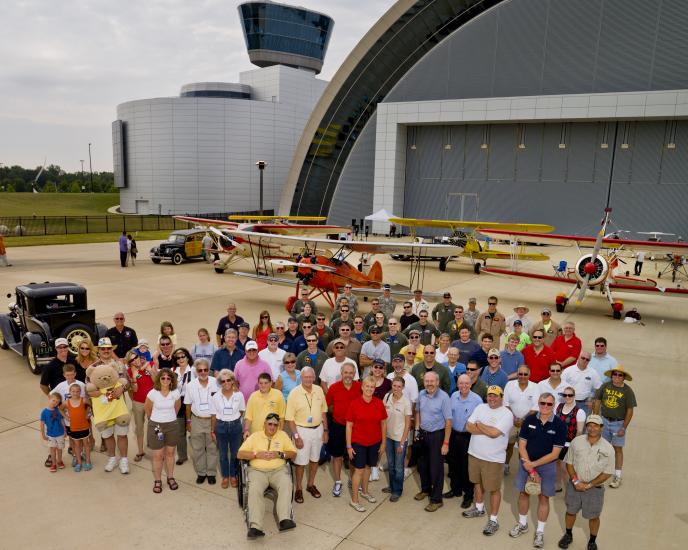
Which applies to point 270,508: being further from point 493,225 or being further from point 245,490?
point 493,225

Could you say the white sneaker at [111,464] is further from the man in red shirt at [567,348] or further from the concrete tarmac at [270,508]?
the man in red shirt at [567,348]

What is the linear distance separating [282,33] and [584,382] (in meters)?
74.0

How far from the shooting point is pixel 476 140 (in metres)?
40.2

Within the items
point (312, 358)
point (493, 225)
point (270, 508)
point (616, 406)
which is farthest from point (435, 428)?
point (493, 225)

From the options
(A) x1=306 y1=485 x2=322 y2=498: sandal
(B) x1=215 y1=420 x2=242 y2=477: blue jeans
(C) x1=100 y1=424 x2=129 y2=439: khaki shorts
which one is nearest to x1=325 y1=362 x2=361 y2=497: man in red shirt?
(A) x1=306 y1=485 x2=322 y2=498: sandal

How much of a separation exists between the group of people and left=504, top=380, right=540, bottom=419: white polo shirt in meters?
0.01

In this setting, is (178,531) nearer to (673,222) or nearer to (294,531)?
(294,531)

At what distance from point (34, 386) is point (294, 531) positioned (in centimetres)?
597

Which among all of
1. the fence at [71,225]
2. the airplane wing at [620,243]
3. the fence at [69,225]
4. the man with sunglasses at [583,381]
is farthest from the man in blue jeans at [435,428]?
the fence at [69,225]

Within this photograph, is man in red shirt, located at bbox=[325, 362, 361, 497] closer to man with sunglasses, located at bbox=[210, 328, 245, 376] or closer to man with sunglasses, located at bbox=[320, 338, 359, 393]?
man with sunglasses, located at bbox=[320, 338, 359, 393]

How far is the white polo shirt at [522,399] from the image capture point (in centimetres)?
549

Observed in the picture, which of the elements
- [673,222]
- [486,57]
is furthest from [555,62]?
[673,222]

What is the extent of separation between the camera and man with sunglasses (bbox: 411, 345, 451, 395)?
591cm

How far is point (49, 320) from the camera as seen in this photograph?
8.76 metres
